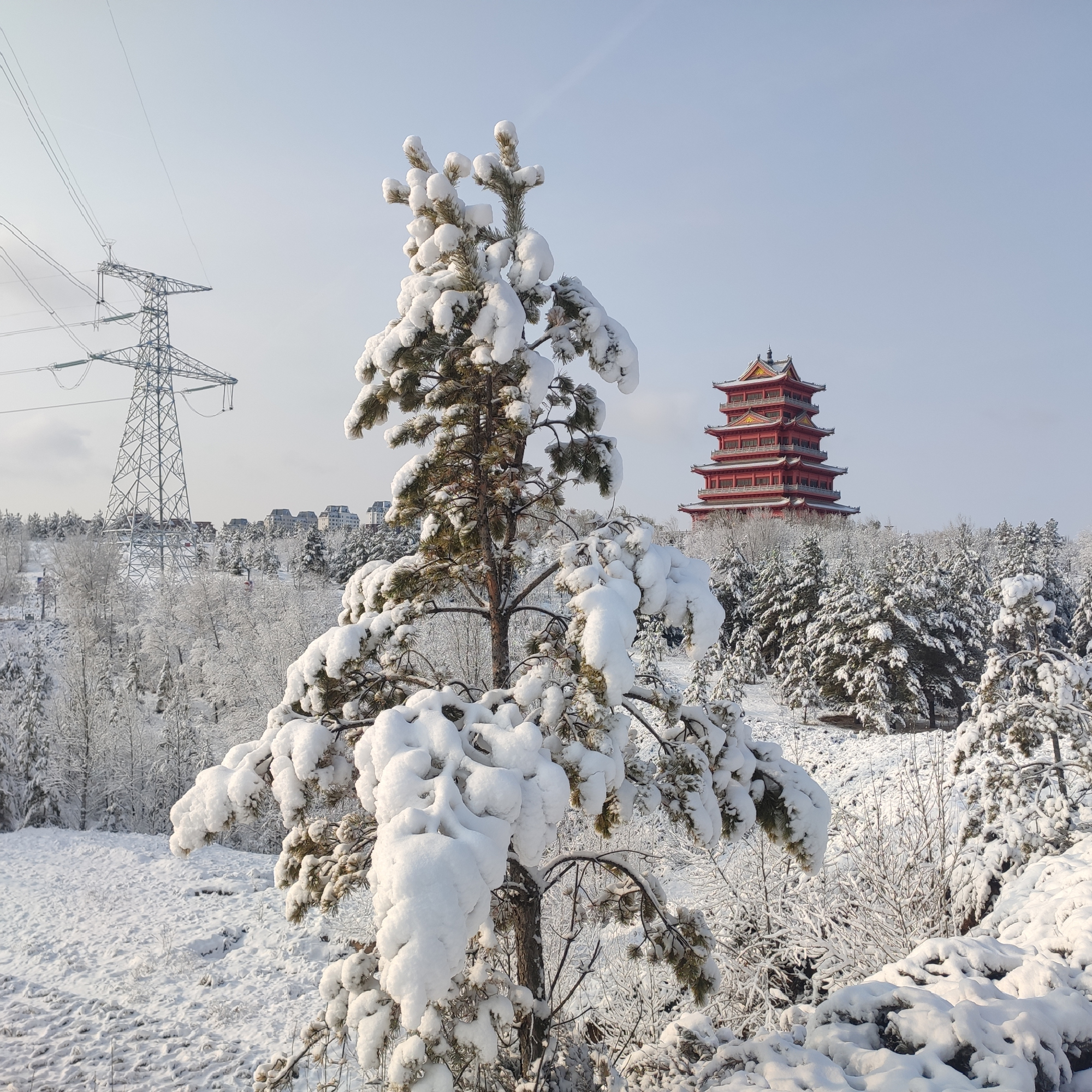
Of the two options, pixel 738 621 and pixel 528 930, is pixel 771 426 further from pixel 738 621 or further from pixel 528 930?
pixel 528 930

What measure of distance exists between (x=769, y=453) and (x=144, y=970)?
5106 cm

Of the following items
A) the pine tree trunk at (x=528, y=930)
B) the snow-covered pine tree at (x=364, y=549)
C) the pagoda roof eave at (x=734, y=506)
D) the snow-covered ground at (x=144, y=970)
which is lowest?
the snow-covered ground at (x=144, y=970)

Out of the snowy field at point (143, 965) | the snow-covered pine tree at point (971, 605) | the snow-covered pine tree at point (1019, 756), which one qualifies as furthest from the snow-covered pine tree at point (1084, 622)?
the snowy field at point (143, 965)

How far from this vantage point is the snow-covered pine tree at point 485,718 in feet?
8.00

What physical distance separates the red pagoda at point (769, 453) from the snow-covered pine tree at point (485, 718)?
165ft

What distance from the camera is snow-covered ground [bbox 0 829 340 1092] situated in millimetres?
7828

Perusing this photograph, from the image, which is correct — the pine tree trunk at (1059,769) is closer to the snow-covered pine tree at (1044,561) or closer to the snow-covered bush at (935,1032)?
the snow-covered bush at (935,1032)

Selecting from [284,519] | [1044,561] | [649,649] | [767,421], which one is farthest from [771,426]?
[284,519]


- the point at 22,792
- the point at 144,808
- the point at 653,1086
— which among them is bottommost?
the point at 144,808

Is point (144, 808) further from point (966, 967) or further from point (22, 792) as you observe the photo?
point (966, 967)

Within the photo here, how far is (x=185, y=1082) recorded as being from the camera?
24.7 ft

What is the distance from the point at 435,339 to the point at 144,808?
72.8 feet

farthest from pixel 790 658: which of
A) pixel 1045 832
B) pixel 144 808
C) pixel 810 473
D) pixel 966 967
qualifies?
pixel 810 473

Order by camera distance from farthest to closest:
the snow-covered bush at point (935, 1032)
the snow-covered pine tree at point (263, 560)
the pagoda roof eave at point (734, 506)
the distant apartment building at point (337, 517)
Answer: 1. the distant apartment building at point (337, 517)
2. the snow-covered pine tree at point (263, 560)
3. the pagoda roof eave at point (734, 506)
4. the snow-covered bush at point (935, 1032)
